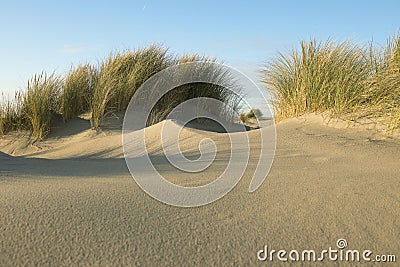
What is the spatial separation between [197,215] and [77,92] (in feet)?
18.6

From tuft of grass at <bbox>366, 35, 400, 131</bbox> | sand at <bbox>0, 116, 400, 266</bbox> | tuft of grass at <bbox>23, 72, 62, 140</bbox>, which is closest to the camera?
sand at <bbox>0, 116, 400, 266</bbox>

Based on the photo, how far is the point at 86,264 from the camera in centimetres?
158

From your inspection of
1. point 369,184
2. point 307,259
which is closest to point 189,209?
point 307,259

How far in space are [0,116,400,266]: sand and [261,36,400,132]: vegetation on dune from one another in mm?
1112

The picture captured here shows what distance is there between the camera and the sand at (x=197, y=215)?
5.55 ft

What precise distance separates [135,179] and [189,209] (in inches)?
31.4

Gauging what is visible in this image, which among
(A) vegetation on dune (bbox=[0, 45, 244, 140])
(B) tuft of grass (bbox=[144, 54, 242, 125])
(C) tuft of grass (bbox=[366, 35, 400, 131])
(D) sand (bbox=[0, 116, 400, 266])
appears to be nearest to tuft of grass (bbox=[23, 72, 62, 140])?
(A) vegetation on dune (bbox=[0, 45, 244, 140])

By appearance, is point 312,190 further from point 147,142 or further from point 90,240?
point 147,142

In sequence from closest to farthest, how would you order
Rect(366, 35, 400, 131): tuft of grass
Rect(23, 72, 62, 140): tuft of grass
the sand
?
the sand, Rect(366, 35, 400, 131): tuft of grass, Rect(23, 72, 62, 140): tuft of grass

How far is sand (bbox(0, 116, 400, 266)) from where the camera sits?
1690mm

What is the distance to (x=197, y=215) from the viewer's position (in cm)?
211

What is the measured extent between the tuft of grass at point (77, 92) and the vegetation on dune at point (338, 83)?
3214mm

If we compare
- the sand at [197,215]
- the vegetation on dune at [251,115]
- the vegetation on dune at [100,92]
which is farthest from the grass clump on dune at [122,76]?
the sand at [197,215]

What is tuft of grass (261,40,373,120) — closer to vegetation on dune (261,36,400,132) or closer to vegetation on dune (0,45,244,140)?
vegetation on dune (261,36,400,132)
